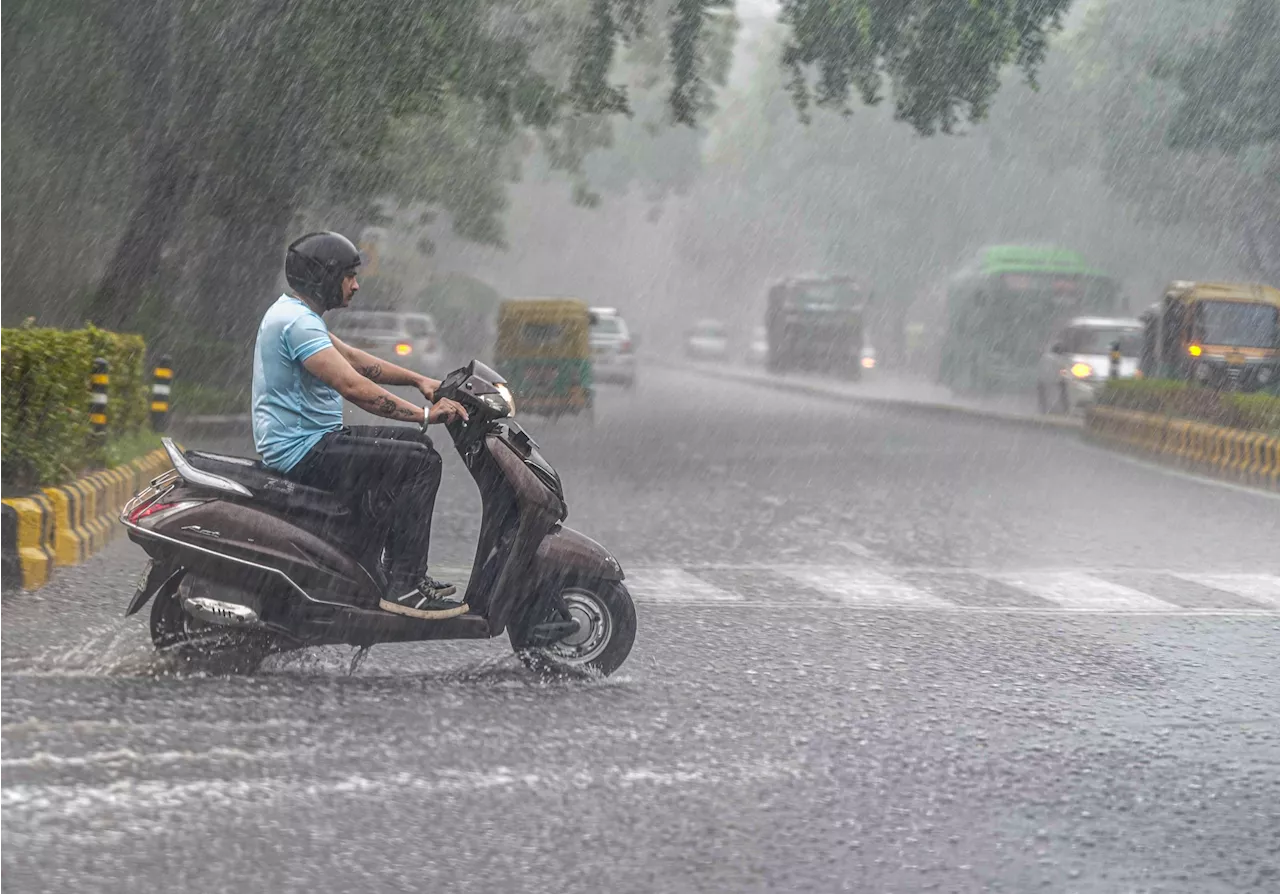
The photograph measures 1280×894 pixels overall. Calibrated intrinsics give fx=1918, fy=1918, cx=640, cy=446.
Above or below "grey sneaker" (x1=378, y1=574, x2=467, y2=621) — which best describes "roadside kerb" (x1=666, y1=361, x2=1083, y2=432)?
below

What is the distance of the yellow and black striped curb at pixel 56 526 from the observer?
936 cm

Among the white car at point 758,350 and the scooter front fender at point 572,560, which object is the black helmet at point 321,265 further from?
the white car at point 758,350

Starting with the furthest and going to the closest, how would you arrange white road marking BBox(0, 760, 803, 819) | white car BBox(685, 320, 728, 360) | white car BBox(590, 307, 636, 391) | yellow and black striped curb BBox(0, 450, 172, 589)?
white car BBox(685, 320, 728, 360)
white car BBox(590, 307, 636, 391)
yellow and black striped curb BBox(0, 450, 172, 589)
white road marking BBox(0, 760, 803, 819)

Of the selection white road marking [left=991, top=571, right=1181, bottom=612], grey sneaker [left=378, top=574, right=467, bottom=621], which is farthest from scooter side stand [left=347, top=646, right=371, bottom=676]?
white road marking [left=991, top=571, right=1181, bottom=612]

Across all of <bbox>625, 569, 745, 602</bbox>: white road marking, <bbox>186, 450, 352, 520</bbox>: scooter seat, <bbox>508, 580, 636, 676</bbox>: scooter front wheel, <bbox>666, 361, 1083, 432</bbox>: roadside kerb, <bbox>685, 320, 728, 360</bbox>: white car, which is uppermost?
<bbox>186, 450, 352, 520</bbox>: scooter seat

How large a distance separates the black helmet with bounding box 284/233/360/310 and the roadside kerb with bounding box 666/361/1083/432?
21.3 m

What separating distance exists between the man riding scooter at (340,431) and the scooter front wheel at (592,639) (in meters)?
0.40

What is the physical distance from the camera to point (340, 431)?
714 centimetres

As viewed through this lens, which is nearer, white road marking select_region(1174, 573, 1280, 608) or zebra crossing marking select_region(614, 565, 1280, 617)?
zebra crossing marking select_region(614, 565, 1280, 617)

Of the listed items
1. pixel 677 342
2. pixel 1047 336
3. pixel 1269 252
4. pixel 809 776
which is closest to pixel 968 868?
pixel 809 776

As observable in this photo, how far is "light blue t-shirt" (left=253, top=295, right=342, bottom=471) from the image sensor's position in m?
7.05

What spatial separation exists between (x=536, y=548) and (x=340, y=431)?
2.82 feet

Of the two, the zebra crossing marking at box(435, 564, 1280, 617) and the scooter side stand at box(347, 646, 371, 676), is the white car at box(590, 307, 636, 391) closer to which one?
the zebra crossing marking at box(435, 564, 1280, 617)

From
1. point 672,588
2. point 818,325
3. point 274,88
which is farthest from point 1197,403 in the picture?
point 818,325
